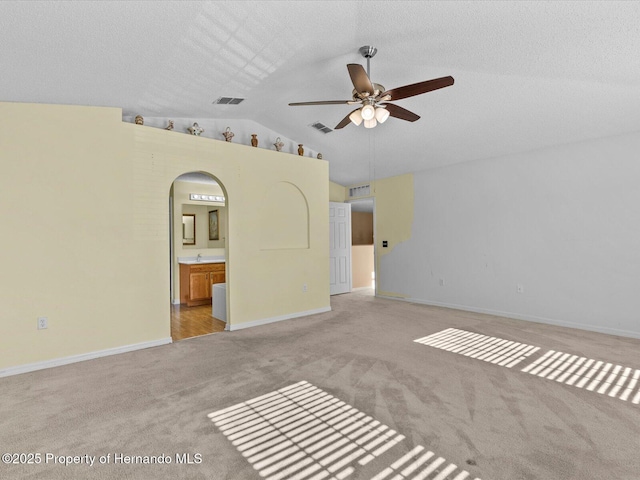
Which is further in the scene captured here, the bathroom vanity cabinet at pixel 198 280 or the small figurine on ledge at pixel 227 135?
the bathroom vanity cabinet at pixel 198 280

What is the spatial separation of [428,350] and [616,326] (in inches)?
103

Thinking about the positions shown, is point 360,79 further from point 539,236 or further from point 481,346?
point 539,236

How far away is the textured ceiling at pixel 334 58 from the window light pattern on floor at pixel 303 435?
9.45 feet

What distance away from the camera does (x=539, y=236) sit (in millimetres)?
4668

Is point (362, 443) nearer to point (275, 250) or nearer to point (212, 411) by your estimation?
point (212, 411)

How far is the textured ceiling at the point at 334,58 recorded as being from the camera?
7.54 feet

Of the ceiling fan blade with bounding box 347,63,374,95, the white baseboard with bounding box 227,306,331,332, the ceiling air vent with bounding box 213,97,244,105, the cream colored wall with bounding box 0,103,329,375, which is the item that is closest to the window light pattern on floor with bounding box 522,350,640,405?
the ceiling fan blade with bounding box 347,63,374,95

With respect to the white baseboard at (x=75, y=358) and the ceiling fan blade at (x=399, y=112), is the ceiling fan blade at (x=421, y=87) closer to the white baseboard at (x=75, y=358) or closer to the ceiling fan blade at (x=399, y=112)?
the ceiling fan blade at (x=399, y=112)

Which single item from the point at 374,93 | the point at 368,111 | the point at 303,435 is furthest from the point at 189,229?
the point at 303,435

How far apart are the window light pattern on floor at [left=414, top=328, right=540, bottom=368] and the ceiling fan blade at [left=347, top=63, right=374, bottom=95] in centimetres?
285

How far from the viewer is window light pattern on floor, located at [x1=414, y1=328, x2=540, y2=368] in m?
3.27

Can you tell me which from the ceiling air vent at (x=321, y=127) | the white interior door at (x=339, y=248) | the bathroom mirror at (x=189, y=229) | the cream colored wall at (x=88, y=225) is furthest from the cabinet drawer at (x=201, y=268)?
the ceiling air vent at (x=321, y=127)

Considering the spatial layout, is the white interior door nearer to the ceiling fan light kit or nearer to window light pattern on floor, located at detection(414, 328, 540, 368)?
window light pattern on floor, located at detection(414, 328, 540, 368)

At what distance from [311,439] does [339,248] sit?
5.54m
